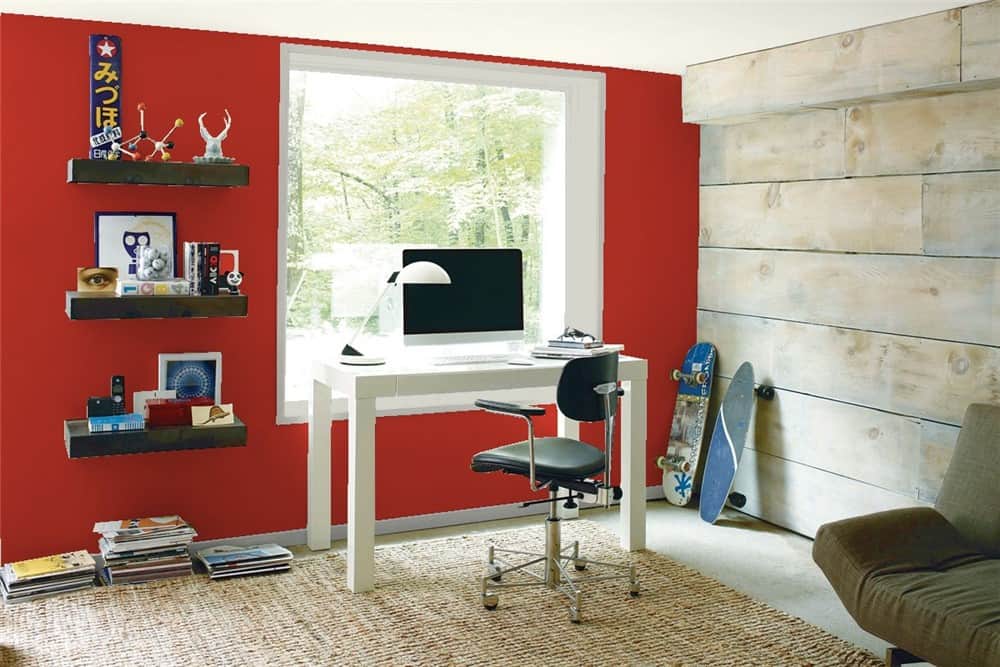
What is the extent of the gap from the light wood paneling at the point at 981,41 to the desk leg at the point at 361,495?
252 cm

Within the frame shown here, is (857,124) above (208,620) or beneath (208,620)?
above

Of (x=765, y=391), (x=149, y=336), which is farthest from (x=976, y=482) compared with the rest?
(x=149, y=336)

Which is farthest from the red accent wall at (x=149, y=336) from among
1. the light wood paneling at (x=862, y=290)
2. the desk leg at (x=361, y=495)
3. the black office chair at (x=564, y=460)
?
the light wood paneling at (x=862, y=290)

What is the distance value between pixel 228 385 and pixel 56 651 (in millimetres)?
1359

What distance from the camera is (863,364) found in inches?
181

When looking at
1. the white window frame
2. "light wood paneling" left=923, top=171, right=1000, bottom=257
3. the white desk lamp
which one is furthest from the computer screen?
"light wood paneling" left=923, top=171, right=1000, bottom=257

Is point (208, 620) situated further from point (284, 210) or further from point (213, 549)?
point (284, 210)

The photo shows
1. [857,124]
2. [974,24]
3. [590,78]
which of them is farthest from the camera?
[590,78]

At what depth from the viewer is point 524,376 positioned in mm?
4438

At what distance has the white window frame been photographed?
15.4 feet

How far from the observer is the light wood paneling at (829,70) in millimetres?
3955

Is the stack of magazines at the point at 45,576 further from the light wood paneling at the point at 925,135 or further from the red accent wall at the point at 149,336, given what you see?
the light wood paneling at the point at 925,135

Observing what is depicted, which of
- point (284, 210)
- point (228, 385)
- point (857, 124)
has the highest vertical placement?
point (857, 124)

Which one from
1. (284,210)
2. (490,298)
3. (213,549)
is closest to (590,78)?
(490,298)
